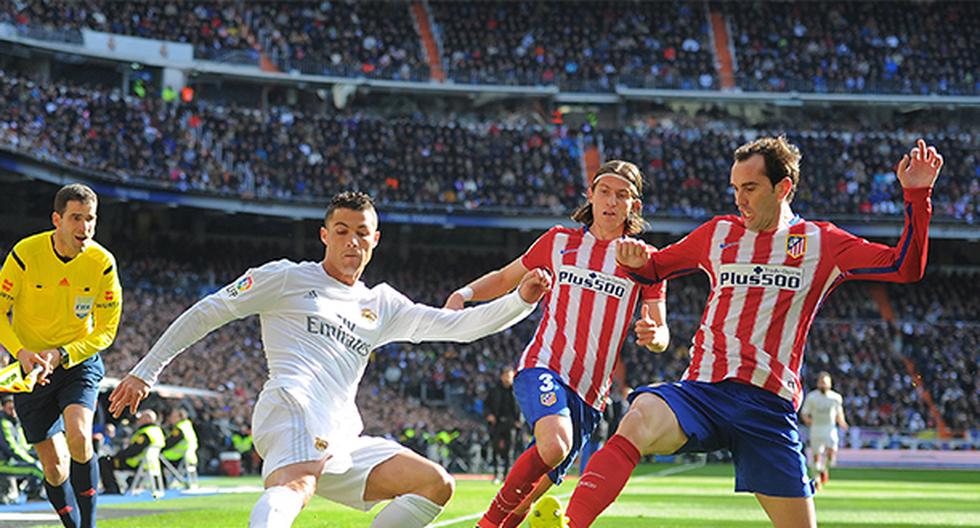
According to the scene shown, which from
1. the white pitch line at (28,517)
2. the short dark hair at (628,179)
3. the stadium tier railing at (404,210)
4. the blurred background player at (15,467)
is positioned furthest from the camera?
the stadium tier railing at (404,210)

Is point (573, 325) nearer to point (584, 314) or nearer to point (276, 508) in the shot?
point (584, 314)

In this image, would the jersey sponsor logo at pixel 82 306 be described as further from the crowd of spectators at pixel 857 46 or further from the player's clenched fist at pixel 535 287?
the crowd of spectators at pixel 857 46

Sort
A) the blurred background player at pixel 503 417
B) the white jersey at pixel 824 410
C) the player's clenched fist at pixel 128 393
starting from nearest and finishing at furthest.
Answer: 1. the player's clenched fist at pixel 128 393
2. the white jersey at pixel 824 410
3. the blurred background player at pixel 503 417

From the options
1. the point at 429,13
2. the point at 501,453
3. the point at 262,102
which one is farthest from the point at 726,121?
the point at 501,453

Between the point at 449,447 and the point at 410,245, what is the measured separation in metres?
16.8

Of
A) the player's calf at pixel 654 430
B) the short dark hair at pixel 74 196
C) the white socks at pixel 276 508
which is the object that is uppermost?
the short dark hair at pixel 74 196

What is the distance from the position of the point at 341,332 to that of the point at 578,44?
44.8 metres

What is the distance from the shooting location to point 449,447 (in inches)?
1199

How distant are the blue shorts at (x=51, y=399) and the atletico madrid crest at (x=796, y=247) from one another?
492 cm

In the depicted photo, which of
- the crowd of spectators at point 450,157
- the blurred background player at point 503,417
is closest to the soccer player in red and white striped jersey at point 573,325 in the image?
the blurred background player at point 503,417

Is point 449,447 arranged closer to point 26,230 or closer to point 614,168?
point 26,230

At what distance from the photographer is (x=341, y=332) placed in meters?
6.69

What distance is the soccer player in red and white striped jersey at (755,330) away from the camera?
6.23 metres

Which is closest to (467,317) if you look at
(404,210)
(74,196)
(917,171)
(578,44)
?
(917,171)
